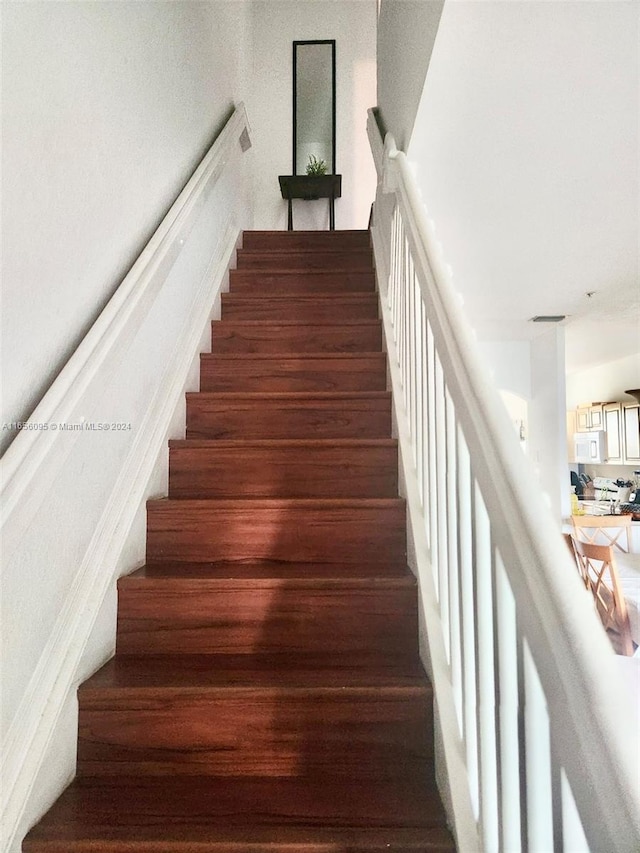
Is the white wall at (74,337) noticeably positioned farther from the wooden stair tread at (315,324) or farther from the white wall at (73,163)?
the wooden stair tread at (315,324)

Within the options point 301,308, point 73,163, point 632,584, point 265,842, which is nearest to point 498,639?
point 265,842

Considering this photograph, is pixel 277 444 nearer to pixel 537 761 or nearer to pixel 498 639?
pixel 498 639

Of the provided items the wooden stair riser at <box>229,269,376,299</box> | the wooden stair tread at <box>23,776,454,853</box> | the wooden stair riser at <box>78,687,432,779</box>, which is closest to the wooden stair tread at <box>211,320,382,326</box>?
the wooden stair riser at <box>229,269,376,299</box>

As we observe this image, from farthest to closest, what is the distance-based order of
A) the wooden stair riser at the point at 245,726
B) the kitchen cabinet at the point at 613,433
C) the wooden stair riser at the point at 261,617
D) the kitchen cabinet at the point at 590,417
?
the kitchen cabinet at the point at 590,417
the kitchen cabinet at the point at 613,433
the wooden stair riser at the point at 261,617
the wooden stair riser at the point at 245,726

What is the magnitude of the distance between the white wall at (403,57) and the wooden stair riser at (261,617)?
1.51 m

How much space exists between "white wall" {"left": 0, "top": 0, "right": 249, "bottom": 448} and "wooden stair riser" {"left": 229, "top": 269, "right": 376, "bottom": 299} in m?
0.98

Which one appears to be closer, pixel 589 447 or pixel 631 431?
pixel 631 431

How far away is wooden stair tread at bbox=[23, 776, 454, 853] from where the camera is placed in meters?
0.92

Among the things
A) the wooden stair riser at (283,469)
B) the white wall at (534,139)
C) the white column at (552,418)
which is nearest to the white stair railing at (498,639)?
the wooden stair riser at (283,469)

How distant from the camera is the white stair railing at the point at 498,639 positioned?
1.54ft

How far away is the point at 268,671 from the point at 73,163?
1278 millimetres

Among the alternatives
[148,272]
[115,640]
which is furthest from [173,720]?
[148,272]

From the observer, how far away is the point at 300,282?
2.94 m

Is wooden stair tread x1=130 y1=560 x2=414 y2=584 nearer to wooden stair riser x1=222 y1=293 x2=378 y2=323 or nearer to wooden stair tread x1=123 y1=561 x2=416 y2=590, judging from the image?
wooden stair tread x1=123 y1=561 x2=416 y2=590
